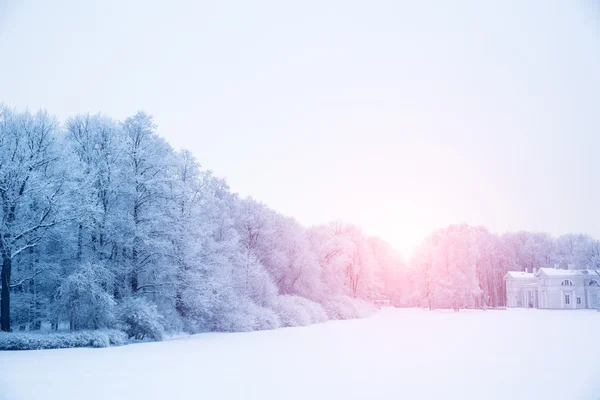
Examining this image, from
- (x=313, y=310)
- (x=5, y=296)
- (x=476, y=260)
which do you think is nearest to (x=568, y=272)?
(x=476, y=260)

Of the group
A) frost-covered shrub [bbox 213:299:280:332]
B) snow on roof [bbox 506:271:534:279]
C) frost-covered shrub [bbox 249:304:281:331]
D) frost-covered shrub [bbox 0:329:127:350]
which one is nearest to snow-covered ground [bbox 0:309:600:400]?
frost-covered shrub [bbox 0:329:127:350]

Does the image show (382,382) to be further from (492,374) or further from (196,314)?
(196,314)

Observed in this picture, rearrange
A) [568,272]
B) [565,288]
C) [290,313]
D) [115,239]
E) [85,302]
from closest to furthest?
[85,302], [115,239], [290,313], [565,288], [568,272]

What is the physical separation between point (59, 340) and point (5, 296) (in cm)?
396

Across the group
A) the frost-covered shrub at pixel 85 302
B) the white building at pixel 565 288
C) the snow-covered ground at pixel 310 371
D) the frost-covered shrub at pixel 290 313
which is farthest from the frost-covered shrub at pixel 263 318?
the white building at pixel 565 288

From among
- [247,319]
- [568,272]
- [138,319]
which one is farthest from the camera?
[568,272]

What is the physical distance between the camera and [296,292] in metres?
61.4

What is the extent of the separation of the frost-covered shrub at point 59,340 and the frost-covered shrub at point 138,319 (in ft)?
6.25

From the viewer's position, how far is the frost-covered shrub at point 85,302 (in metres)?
29.7

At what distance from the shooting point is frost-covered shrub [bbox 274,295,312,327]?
165 ft

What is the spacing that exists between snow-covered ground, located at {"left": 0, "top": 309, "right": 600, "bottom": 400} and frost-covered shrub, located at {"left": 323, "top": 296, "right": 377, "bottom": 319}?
1259 inches

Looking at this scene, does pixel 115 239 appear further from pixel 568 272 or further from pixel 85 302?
pixel 568 272

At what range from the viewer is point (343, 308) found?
6384cm

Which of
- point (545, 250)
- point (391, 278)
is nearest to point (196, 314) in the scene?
point (391, 278)
